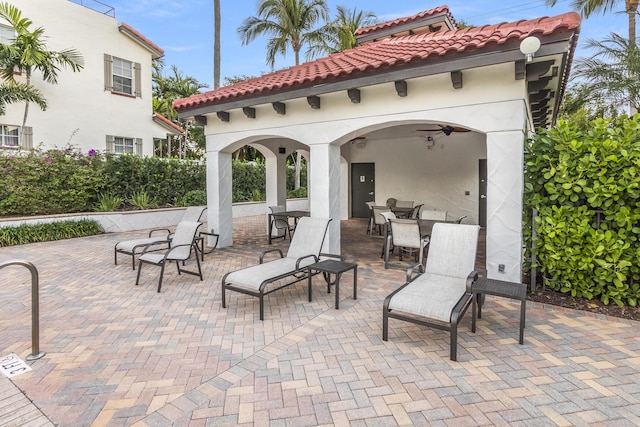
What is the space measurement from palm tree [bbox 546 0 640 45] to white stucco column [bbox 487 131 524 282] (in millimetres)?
16142

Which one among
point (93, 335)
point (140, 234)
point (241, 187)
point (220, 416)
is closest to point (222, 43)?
point (241, 187)

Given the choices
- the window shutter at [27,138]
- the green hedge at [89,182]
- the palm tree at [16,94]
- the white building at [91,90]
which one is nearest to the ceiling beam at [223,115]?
the green hedge at [89,182]

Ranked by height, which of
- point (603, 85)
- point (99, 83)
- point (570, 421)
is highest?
point (99, 83)

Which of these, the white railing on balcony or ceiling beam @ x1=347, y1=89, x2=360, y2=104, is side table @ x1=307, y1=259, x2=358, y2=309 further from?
the white railing on balcony

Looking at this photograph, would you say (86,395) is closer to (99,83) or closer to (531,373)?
(531,373)

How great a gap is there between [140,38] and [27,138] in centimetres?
725

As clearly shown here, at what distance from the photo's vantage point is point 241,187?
1880 cm

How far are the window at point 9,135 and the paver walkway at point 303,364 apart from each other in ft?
35.3

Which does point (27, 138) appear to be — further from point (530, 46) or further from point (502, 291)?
point (502, 291)

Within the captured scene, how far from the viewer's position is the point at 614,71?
42.5 ft

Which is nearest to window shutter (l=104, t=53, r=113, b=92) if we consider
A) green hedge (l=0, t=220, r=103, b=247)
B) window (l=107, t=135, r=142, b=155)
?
window (l=107, t=135, r=142, b=155)

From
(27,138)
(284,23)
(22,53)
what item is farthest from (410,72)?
(284,23)

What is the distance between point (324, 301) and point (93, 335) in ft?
9.95

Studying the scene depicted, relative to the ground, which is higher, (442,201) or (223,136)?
(223,136)
